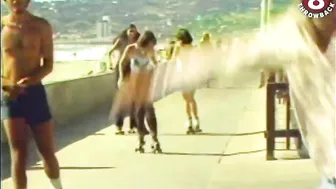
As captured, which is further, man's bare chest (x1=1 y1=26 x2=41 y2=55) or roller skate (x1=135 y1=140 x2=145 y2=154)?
roller skate (x1=135 y1=140 x2=145 y2=154)

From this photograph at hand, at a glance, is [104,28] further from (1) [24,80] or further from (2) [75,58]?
(1) [24,80]

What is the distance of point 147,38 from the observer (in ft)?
8.48

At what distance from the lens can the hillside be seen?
2.49m

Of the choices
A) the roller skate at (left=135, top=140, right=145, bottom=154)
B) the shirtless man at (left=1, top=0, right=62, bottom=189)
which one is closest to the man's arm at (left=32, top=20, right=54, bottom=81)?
the shirtless man at (left=1, top=0, right=62, bottom=189)

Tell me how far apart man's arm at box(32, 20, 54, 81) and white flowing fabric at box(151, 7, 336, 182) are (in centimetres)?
106

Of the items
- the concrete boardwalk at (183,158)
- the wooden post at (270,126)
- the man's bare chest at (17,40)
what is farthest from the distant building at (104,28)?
the wooden post at (270,126)

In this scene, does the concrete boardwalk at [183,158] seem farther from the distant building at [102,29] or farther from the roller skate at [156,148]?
the distant building at [102,29]

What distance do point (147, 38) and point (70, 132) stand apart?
2.02 feet

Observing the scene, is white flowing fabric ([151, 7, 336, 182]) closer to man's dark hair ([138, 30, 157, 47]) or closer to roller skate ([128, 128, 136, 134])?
man's dark hair ([138, 30, 157, 47])

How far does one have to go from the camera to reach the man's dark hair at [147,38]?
8.46ft

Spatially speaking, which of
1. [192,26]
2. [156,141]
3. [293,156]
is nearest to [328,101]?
[192,26]

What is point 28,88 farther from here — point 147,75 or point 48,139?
point 147,75

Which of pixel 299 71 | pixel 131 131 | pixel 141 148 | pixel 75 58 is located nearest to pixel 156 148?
pixel 141 148

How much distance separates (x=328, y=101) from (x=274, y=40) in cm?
15
